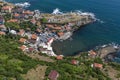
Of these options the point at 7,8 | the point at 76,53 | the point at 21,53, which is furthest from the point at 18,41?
the point at 7,8

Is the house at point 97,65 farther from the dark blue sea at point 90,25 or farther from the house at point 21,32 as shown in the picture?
the house at point 21,32

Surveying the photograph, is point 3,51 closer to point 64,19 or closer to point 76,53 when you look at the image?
point 76,53

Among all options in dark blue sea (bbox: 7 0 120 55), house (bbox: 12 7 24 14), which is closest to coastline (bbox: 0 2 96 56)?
dark blue sea (bbox: 7 0 120 55)

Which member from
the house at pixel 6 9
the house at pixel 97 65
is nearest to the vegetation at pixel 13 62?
the house at pixel 97 65

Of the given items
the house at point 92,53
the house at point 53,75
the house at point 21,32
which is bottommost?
the house at point 53,75

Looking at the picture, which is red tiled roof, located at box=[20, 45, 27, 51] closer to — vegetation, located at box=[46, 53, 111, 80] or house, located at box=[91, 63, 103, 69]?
vegetation, located at box=[46, 53, 111, 80]
